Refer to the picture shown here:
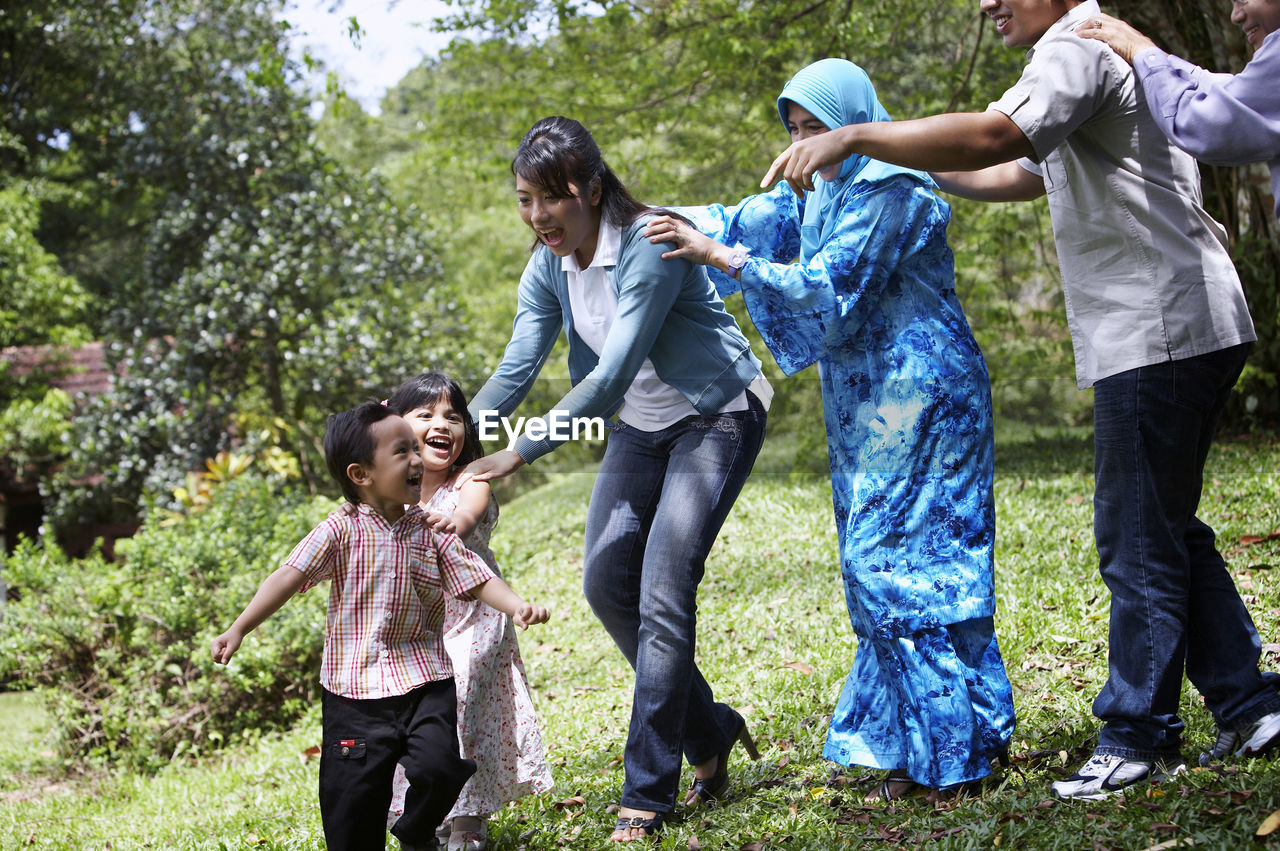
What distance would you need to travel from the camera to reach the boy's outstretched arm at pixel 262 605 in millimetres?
2816

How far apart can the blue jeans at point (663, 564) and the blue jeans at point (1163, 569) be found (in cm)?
102

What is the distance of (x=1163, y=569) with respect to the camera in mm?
2920

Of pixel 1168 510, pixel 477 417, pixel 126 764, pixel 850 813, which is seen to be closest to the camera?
pixel 1168 510

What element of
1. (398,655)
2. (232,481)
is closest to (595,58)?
(232,481)

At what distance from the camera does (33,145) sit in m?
17.0

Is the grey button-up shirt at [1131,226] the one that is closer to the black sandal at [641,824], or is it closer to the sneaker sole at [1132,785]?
the sneaker sole at [1132,785]

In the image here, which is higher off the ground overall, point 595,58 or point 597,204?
point 595,58

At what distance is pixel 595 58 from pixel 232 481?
544 cm

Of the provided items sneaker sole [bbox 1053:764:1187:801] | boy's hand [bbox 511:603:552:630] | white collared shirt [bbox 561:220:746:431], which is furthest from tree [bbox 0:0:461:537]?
sneaker sole [bbox 1053:764:1187:801]

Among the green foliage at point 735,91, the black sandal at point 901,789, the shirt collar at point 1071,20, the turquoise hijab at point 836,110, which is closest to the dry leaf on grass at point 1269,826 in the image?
the black sandal at point 901,789

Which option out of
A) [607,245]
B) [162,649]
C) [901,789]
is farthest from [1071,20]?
[162,649]

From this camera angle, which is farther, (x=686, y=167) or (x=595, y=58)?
(x=686, y=167)

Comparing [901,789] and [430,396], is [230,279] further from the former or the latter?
[901,789]

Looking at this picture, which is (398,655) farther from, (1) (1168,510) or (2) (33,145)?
(2) (33,145)
